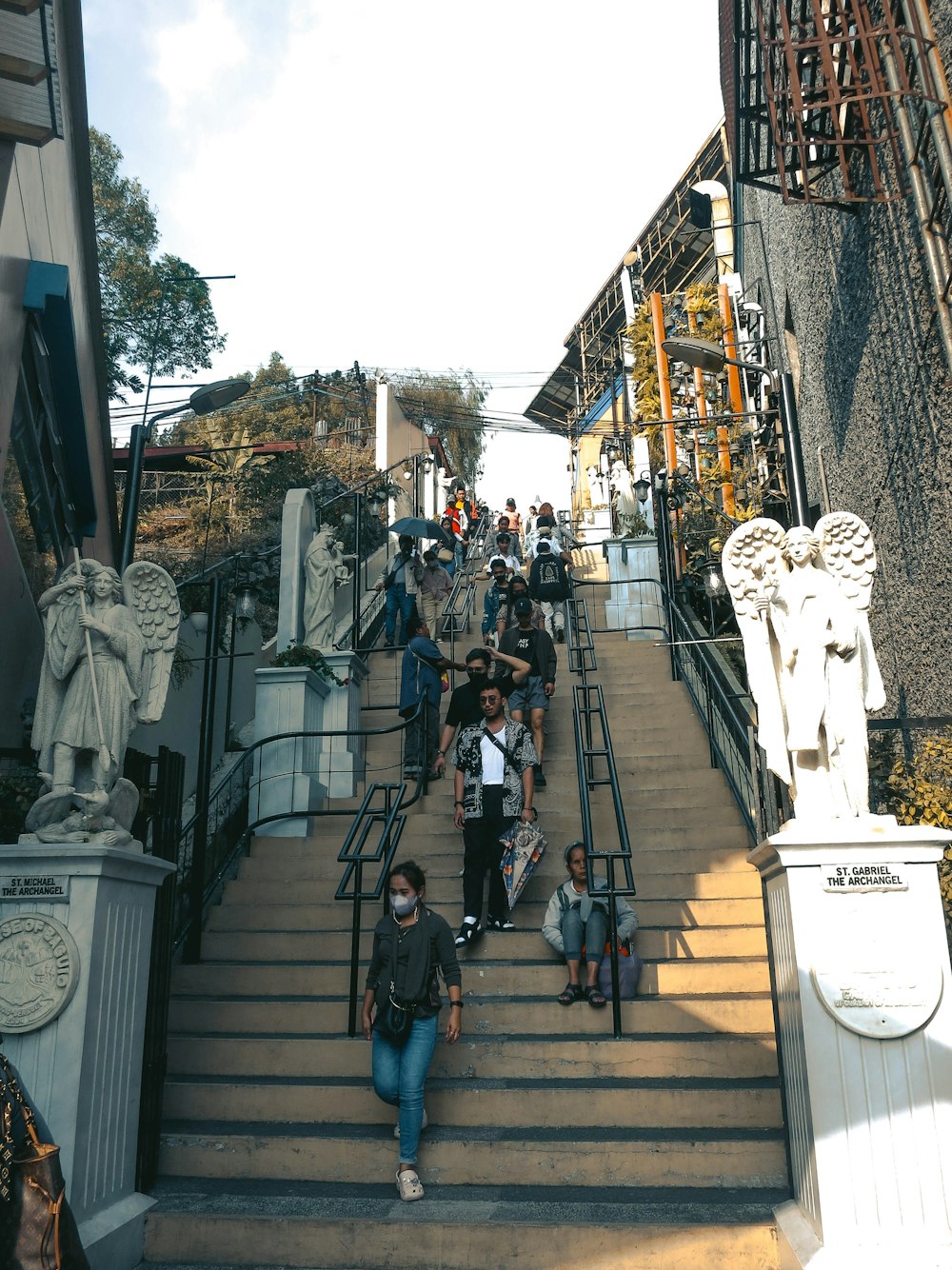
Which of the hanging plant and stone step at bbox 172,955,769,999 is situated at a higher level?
the hanging plant

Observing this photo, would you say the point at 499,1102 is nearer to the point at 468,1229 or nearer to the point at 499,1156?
the point at 499,1156

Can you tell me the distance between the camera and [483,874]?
7.80 m

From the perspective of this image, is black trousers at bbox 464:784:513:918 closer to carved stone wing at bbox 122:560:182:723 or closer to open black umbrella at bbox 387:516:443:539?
carved stone wing at bbox 122:560:182:723

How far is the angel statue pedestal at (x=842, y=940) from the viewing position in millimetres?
4605

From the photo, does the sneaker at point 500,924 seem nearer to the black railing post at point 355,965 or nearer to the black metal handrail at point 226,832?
the black railing post at point 355,965

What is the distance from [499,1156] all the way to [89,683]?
3243 millimetres

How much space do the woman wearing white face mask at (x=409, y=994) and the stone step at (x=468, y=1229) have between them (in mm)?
277

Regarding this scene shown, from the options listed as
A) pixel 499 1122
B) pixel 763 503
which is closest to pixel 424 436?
pixel 763 503

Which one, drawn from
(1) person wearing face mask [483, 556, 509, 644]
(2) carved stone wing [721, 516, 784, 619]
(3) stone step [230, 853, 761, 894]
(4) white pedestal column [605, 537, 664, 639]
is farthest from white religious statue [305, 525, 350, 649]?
(2) carved stone wing [721, 516, 784, 619]

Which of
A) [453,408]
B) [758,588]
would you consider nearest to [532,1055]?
[758,588]

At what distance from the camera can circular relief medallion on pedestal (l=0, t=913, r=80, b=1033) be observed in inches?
204

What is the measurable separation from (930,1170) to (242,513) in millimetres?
21306

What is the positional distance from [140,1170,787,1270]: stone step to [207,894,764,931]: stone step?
2480mm

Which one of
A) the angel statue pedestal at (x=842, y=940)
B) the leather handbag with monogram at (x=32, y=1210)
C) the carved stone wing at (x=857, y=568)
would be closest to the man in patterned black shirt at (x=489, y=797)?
the angel statue pedestal at (x=842, y=940)
